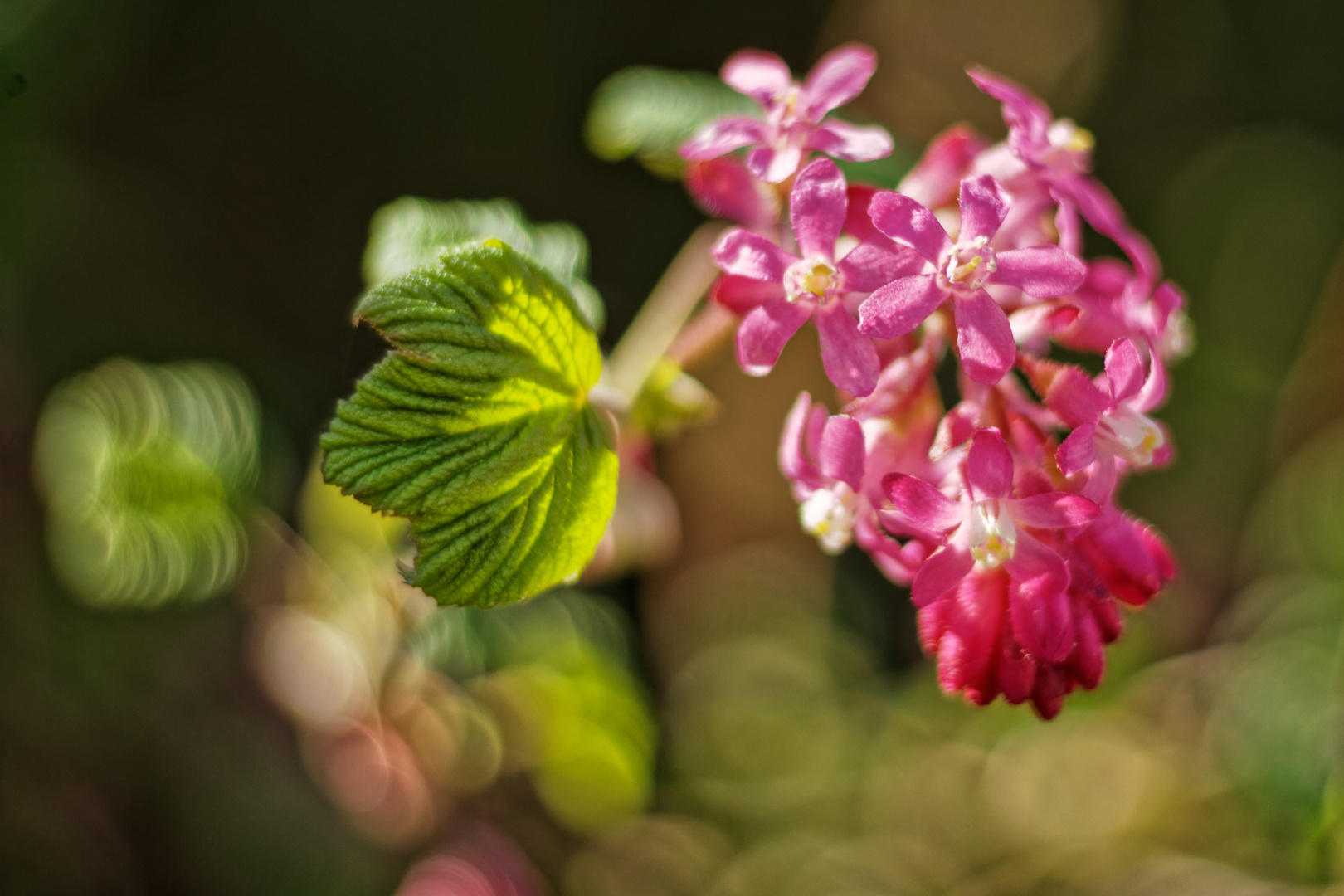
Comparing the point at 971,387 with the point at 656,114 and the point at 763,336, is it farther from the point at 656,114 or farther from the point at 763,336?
the point at 656,114

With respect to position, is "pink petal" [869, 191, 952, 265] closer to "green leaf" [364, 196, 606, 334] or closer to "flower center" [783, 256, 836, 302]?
"flower center" [783, 256, 836, 302]

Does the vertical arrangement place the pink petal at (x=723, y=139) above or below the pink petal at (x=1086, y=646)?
above

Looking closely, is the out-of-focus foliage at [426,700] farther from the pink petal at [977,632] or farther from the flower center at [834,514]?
the pink petal at [977,632]

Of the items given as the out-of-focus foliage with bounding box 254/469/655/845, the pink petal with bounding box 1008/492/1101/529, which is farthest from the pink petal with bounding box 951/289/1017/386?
the out-of-focus foliage with bounding box 254/469/655/845

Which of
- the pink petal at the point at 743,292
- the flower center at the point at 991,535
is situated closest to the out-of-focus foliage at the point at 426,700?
the pink petal at the point at 743,292

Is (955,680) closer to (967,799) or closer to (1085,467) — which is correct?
(1085,467)
